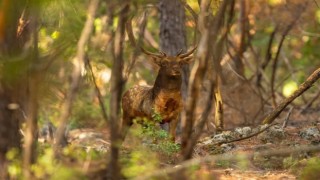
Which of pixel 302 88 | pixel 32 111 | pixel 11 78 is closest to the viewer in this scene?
pixel 32 111

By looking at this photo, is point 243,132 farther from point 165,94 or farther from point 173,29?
point 173,29

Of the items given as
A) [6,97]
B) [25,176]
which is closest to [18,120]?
[6,97]

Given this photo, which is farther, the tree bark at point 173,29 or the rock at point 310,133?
the tree bark at point 173,29

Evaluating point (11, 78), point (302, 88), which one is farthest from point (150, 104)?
point (11, 78)

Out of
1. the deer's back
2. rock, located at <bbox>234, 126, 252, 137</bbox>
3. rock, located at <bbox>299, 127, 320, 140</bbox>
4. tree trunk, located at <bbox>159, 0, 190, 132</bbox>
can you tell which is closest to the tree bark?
tree trunk, located at <bbox>159, 0, 190, 132</bbox>

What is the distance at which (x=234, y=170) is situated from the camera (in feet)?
25.1

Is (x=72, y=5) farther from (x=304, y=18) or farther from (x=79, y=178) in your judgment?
(x=304, y=18)

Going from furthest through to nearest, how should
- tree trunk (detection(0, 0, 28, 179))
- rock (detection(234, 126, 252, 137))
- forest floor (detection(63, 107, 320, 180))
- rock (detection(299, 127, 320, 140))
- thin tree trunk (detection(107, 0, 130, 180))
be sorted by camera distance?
rock (detection(234, 126, 252, 137)) < rock (detection(299, 127, 320, 140)) < forest floor (detection(63, 107, 320, 180)) < tree trunk (detection(0, 0, 28, 179)) < thin tree trunk (detection(107, 0, 130, 180))

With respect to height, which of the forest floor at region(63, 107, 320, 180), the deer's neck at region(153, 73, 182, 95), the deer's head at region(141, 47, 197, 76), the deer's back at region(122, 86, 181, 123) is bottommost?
the forest floor at region(63, 107, 320, 180)

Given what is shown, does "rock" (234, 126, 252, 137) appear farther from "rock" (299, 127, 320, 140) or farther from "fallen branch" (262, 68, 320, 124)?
"rock" (299, 127, 320, 140)

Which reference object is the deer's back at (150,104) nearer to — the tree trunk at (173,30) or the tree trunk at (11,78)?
the tree trunk at (11,78)

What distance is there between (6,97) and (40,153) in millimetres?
894

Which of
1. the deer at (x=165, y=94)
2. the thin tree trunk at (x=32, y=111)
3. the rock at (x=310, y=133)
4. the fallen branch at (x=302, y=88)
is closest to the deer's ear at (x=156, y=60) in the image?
the deer at (x=165, y=94)

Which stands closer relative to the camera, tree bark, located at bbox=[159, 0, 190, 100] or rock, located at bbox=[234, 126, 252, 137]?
rock, located at bbox=[234, 126, 252, 137]
